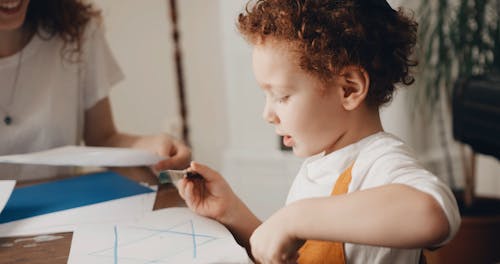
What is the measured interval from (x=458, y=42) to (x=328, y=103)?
1525 mm

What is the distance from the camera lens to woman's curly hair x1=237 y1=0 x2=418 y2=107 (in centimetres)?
69

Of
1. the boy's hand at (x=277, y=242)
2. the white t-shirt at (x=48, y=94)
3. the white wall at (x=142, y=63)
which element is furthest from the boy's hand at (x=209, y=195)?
the white wall at (x=142, y=63)

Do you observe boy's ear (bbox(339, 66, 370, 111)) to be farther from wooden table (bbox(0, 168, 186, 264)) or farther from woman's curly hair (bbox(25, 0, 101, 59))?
woman's curly hair (bbox(25, 0, 101, 59))

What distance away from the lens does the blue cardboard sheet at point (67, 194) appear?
2.81 ft

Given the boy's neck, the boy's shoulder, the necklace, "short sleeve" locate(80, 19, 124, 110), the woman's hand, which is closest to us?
the boy's shoulder

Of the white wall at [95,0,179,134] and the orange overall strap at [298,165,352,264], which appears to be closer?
the orange overall strap at [298,165,352,264]

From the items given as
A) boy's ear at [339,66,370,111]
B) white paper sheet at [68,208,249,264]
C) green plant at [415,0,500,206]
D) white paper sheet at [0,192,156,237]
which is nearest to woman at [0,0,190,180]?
white paper sheet at [0,192,156,237]

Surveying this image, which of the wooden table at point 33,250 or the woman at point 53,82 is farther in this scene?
the woman at point 53,82

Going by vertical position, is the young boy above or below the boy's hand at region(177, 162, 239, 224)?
above

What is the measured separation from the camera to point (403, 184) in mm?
543

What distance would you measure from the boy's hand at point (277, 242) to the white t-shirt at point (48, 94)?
73 centimetres

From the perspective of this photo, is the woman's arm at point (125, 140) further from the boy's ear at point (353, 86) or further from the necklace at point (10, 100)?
the boy's ear at point (353, 86)

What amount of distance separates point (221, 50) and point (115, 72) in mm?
1419

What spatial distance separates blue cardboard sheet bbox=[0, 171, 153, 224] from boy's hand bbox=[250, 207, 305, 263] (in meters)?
0.38
